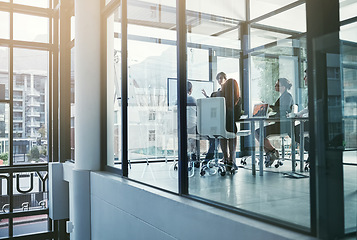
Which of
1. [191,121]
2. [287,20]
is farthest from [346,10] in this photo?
[191,121]

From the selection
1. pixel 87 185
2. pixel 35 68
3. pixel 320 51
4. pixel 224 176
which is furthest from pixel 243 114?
pixel 35 68

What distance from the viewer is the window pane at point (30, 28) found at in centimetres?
671

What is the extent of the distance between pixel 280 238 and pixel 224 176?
1.48 m

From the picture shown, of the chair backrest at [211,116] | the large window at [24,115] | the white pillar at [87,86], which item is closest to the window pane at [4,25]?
the large window at [24,115]

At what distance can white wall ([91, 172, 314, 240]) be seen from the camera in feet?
7.02

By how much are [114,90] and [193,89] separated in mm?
1950

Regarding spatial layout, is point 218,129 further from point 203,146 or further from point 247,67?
point 247,67

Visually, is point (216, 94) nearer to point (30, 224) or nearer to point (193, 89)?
point (193, 89)

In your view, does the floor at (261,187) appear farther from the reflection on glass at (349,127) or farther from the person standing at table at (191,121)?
the person standing at table at (191,121)

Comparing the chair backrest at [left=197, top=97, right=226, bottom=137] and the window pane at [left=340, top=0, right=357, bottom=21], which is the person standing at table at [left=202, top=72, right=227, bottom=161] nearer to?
the chair backrest at [left=197, top=97, right=226, bottom=137]

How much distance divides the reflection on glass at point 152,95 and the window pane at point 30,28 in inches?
137

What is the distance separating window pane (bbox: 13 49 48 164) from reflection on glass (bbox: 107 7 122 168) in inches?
105

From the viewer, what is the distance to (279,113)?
3.07m

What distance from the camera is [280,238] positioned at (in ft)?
6.08
